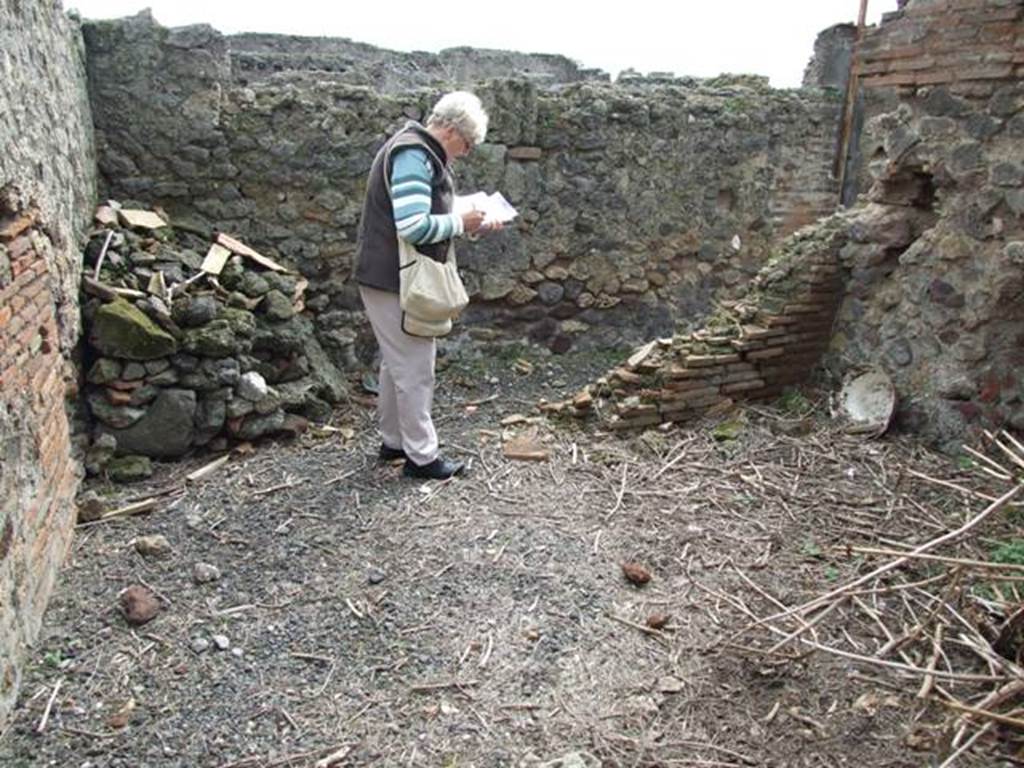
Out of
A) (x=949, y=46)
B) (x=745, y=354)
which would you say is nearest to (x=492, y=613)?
(x=745, y=354)

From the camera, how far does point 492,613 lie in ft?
9.32

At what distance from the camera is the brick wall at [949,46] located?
3492 mm

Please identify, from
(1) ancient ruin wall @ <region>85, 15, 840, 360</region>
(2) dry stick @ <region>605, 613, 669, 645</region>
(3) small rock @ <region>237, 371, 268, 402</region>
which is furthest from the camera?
(1) ancient ruin wall @ <region>85, 15, 840, 360</region>

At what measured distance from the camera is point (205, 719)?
2.35 metres

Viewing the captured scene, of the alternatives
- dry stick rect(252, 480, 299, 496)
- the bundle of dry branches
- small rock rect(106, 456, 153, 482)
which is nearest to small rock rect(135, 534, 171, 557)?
dry stick rect(252, 480, 299, 496)

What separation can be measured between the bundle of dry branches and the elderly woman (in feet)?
5.47

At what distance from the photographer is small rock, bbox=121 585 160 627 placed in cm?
276

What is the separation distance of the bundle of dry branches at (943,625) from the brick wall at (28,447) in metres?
2.35

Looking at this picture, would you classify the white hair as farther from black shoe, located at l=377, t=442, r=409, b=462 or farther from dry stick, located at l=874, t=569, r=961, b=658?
dry stick, located at l=874, t=569, r=961, b=658

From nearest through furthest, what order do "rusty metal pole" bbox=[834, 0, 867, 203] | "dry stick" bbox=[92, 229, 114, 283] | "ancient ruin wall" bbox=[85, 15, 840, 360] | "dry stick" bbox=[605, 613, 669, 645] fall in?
1. "dry stick" bbox=[605, 613, 669, 645]
2. "dry stick" bbox=[92, 229, 114, 283]
3. "ancient ruin wall" bbox=[85, 15, 840, 360]
4. "rusty metal pole" bbox=[834, 0, 867, 203]

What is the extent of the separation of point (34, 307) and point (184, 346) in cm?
97

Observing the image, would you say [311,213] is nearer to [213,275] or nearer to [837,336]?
[213,275]

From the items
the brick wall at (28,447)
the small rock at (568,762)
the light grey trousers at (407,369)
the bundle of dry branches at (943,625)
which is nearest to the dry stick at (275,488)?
the light grey trousers at (407,369)

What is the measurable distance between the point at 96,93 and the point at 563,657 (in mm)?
4254
